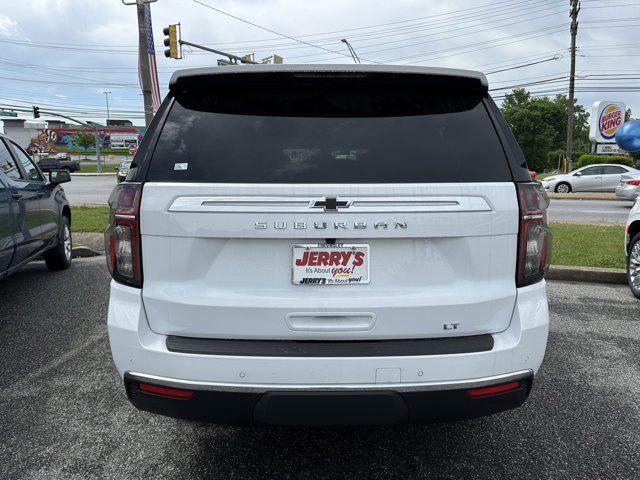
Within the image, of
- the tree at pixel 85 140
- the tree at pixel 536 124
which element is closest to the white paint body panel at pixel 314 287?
the tree at pixel 536 124

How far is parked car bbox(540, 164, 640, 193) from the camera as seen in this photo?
2230 cm

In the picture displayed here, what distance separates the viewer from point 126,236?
2.20 metres

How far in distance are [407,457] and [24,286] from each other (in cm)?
545

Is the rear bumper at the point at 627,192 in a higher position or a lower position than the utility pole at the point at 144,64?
lower

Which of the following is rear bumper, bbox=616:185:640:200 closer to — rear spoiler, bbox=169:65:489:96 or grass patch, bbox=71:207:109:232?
grass patch, bbox=71:207:109:232

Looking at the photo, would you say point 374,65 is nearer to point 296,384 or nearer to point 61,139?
point 296,384

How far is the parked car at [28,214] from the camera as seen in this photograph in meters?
4.93

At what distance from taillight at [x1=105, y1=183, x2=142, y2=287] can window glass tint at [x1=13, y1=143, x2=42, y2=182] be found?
4556 millimetres

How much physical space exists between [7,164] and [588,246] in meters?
8.08

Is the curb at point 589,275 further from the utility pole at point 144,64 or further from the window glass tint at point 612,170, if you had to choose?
the window glass tint at point 612,170

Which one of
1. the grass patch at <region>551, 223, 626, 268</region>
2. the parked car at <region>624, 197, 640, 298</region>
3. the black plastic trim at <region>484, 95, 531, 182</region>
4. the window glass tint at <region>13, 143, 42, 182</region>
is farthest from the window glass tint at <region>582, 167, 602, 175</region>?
the black plastic trim at <region>484, 95, 531, 182</region>

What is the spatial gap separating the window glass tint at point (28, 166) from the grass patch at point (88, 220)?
10.8 ft

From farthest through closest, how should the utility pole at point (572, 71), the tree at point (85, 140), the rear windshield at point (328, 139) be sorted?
the tree at point (85, 140), the utility pole at point (572, 71), the rear windshield at point (328, 139)

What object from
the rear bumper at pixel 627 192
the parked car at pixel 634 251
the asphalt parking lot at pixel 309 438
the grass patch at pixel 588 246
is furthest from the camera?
the rear bumper at pixel 627 192
